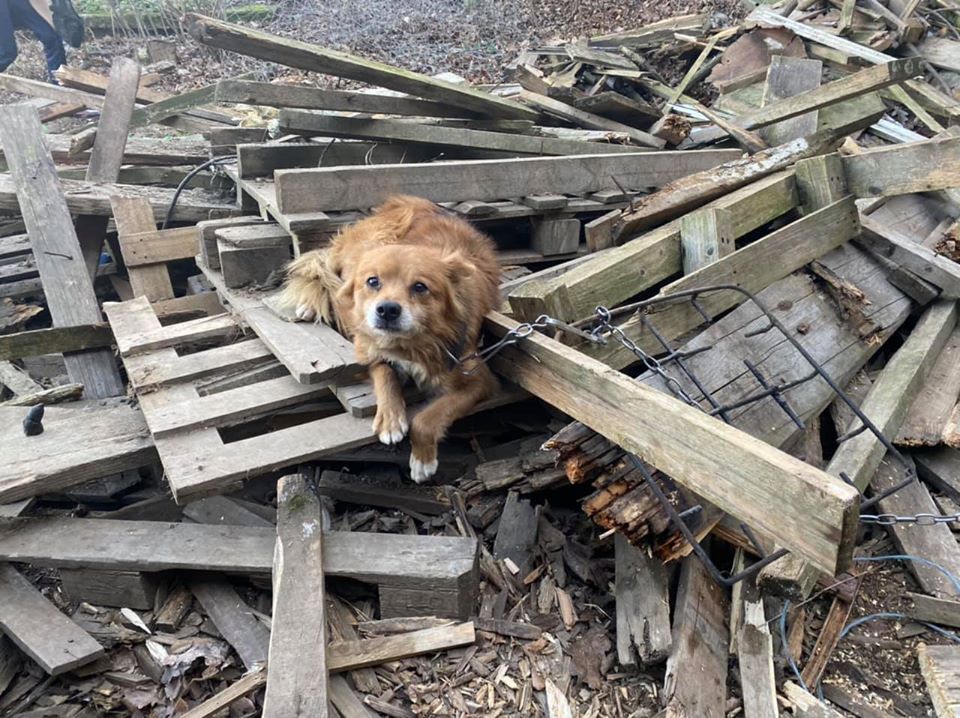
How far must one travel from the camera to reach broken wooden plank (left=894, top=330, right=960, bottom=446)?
12.5 ft

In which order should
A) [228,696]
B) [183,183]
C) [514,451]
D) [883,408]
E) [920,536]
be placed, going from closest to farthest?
[228,696] → [920,536] → [883,408] → [514,451] → [183,183]

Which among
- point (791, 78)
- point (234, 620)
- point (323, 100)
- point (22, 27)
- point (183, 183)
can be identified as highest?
point (791, 78)

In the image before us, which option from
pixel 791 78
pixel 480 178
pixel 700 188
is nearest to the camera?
pixel 700 188

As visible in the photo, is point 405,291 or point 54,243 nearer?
point 405,291

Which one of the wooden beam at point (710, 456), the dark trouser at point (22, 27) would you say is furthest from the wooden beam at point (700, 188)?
the dark trouser at point (22, 27)

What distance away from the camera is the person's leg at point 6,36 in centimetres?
1057

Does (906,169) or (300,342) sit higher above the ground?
(906,169)

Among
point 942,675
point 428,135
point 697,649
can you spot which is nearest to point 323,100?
point 428,135

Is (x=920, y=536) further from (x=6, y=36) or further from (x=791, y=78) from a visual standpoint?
(x=6, y=36)

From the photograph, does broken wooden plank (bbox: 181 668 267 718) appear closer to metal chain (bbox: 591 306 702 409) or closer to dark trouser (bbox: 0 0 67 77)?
metal chain (bbox: 591 306 702 409)

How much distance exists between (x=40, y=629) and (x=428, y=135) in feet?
12.9

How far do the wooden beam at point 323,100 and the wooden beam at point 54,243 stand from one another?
5.08 ft

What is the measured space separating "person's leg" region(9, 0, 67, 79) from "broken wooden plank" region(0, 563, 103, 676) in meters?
10.5

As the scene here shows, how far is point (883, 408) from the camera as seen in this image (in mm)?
3625
